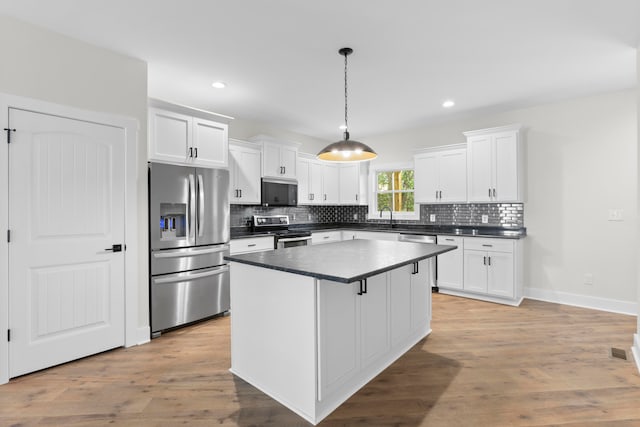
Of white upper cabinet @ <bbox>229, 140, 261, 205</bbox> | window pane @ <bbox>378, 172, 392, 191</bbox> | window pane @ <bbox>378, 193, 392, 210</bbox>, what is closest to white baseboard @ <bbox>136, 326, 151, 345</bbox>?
white upper cabinet @ <bbox>229, 140, 261, 205</bbox>

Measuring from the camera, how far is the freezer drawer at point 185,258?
10.6 ft

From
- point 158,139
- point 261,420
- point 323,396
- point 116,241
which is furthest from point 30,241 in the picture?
point 323,396

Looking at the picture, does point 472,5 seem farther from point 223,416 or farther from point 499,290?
point 499,290

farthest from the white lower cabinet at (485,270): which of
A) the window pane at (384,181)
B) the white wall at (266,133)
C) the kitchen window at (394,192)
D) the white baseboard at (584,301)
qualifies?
the white wall at (266,133)

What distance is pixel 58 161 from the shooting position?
2.58 m

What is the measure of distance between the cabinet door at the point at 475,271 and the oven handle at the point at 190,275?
10.7 ft

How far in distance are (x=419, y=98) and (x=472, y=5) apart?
6.26 feet

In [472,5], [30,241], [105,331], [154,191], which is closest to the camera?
[472,5]

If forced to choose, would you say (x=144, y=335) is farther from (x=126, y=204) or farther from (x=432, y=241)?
(x=432, y=241)

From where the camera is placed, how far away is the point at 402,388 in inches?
89.5

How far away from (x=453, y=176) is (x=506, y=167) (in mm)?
739

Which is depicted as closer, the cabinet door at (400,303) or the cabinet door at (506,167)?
the cabinet door at (400,303)

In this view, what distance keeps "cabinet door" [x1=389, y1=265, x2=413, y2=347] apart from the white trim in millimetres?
2372

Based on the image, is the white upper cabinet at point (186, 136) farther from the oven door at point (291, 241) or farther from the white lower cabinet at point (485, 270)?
the white lower cabinet at point (485, 270)
